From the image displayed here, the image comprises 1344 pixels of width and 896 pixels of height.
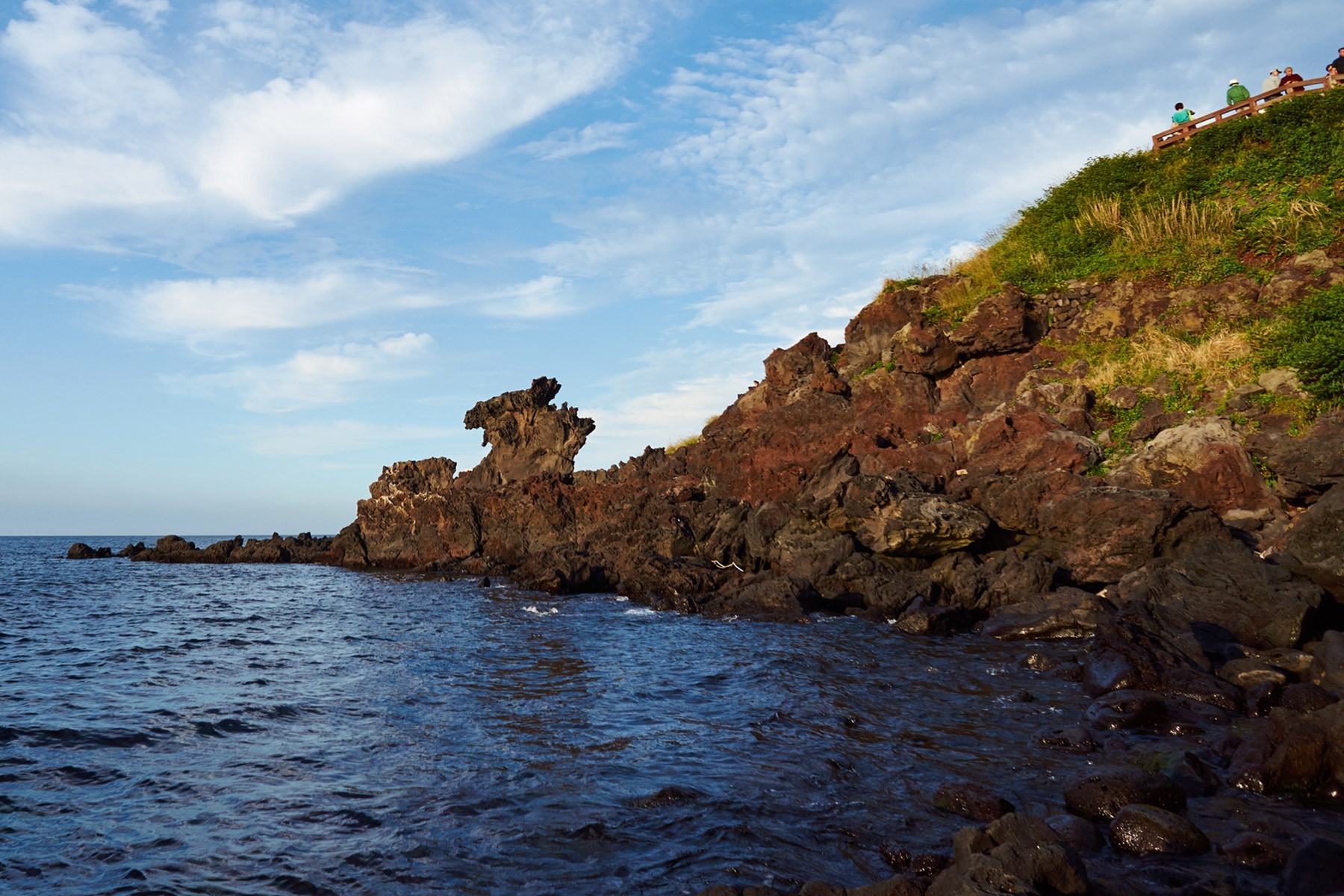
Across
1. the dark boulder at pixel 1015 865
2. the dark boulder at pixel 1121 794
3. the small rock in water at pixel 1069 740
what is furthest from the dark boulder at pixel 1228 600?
the dark boulder at pixel 1015 865

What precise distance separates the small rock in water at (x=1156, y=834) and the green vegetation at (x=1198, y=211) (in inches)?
906

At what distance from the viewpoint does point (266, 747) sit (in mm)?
10945

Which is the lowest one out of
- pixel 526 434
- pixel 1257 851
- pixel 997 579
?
pixel 1257 851

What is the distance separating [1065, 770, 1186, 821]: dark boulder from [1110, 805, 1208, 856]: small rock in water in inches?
16.4

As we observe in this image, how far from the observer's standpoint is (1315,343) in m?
17.9

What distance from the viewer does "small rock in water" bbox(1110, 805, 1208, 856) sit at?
6.55 metres

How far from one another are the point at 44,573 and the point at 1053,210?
65.2 meters

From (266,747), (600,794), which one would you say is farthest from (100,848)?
(600,794)

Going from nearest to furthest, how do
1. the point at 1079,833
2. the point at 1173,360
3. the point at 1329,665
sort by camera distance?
the point at 1079,833, the point at 1329,665, the point at 1173,360

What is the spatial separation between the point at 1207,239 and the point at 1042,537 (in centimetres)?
1377

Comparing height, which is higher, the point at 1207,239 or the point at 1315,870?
the point at 1207,239

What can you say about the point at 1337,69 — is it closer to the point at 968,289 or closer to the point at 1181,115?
the point at 1181,115

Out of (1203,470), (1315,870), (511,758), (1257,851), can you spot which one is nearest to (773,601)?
(1203,470)

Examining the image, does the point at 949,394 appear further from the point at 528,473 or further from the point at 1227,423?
the point at 528,473
